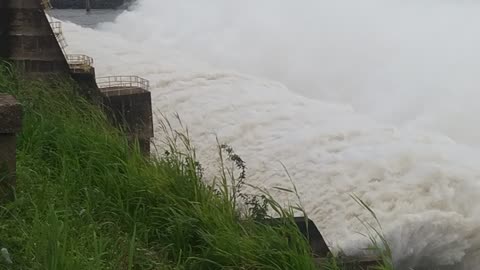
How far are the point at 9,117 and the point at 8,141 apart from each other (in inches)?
7.8

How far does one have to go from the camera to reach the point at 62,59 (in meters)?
11.4

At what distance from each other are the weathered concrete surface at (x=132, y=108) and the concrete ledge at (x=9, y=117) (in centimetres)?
582

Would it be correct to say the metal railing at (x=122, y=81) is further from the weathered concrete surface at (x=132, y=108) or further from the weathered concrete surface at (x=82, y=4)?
the weathered concrete surface at (x=82, y=4)

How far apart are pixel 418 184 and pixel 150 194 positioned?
4106mm

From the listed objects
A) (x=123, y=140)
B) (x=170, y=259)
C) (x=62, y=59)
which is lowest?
(x=170, y=259)

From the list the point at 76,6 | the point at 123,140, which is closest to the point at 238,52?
the point at 123,140

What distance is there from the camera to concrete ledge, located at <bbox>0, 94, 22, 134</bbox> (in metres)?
4.78

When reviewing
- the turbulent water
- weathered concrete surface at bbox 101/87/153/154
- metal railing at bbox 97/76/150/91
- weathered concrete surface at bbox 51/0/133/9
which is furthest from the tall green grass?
weathered concrete surface at bbox 51/0/133/9

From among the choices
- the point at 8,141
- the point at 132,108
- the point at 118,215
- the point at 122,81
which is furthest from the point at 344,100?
the point at 8,141

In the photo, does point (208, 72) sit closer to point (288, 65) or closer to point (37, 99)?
point (288, 65)

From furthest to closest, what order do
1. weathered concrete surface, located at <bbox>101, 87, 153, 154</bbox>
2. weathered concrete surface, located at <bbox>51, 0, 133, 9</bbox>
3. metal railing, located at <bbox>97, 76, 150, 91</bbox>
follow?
1. weathered concrete surface, located at <bbox>51, 0, 133, 9</bbox>
2. metal railing, located at <bbox>97, 76, 150, 91</bbox>
3. weathered concrete surface, located at <bbox>101, 87, 153, 154</bbox>

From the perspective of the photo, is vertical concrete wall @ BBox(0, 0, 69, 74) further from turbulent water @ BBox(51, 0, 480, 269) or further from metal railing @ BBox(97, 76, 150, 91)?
metal railing @ BBox(97, 76, 150, 91)

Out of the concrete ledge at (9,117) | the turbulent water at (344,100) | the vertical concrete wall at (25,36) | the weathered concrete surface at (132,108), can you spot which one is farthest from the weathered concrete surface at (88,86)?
the concrete ledge at (9,117)

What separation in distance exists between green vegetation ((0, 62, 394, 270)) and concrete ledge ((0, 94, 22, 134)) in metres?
0.46
